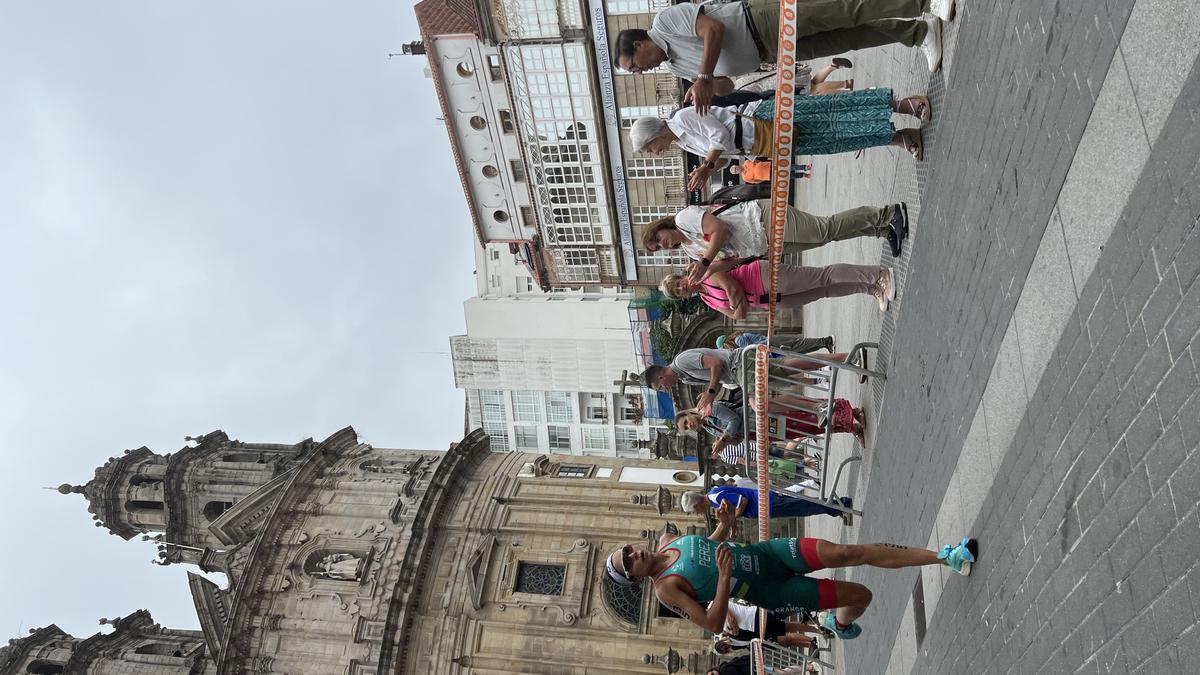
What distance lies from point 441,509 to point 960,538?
54.6 ft

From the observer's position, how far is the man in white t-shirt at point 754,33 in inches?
258

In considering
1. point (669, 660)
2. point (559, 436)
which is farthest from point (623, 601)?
point (559, 436)

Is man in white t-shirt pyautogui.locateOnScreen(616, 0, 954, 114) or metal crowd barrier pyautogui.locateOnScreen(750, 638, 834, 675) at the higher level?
man in white t-shirt pyautogui.locateOnScreen(616, 0, 954, 114)

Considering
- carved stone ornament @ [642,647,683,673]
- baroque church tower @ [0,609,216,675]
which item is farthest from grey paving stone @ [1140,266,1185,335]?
baroque church tower @ [0,609,216,675]

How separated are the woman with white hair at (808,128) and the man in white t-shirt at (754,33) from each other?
1.18ft

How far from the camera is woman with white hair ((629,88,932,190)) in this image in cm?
716

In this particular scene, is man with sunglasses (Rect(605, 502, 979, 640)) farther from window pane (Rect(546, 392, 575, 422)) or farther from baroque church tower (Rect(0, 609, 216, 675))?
window pane (Rect(546, 392, 575, 422))

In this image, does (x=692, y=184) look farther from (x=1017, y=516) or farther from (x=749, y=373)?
(x=1017, y=516)

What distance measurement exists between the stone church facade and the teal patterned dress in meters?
14.1

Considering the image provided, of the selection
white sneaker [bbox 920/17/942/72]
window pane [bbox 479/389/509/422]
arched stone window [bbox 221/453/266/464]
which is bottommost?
window pane [bbox 479/389/509/422]

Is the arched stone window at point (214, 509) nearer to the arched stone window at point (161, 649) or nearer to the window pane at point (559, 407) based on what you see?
the arched stone window at point (161, 649)

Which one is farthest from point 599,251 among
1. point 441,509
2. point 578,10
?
point 441,509

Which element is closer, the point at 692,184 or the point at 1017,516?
the point at 1017,516

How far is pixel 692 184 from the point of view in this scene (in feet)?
25.2
